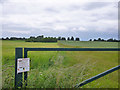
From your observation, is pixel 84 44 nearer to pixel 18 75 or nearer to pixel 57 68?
pixel 57 68

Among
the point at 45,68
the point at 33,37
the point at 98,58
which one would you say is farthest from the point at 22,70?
the point at 98,58

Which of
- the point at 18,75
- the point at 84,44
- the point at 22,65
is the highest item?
the point at 84,44

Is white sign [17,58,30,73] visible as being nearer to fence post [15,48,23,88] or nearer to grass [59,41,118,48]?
fence post [15,48,23,88]

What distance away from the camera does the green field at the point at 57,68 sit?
2434 mm

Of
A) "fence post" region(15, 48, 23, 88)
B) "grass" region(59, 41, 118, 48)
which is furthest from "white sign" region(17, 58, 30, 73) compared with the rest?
"grass" region(59, 41, 118, 48)

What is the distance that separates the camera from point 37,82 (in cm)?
241

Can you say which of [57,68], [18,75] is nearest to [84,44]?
[57,68]

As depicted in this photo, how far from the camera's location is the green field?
7.98 ft

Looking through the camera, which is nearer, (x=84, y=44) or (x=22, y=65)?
(x=22, y=65)

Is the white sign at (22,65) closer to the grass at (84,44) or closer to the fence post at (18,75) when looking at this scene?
the fence post at (18,75)

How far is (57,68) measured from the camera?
2662 mm

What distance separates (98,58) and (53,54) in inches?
49.5

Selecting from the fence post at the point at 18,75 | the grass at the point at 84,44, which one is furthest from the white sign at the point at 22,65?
the grass at the point at 84,44

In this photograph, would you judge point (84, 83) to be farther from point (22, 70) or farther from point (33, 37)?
point (33, 37)
